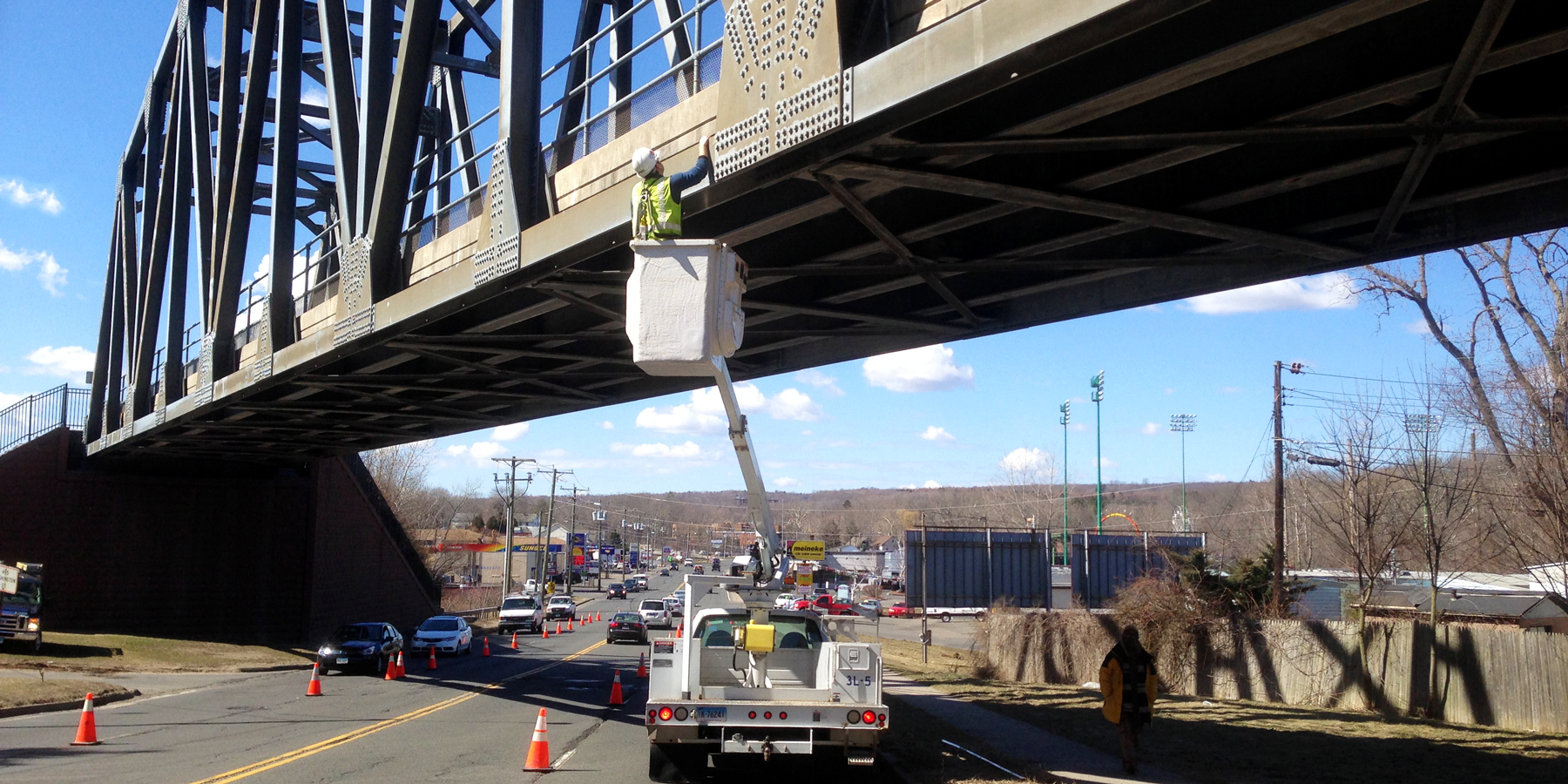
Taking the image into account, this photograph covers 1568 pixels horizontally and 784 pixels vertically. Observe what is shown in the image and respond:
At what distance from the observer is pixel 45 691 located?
67.9 feet

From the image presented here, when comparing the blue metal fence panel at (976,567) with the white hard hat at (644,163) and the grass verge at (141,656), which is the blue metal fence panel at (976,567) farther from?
the white hard hat at (644,163)

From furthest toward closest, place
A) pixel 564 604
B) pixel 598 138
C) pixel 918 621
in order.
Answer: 1. pixel 918 621
2. pixel 564 604
3. pixel 598 138

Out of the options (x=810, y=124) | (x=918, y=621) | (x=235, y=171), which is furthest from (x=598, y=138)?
(x=918, y=621)

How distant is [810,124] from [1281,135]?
321 centimetres

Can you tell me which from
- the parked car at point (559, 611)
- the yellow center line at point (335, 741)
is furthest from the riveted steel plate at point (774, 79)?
the parked car at point (559, 611)

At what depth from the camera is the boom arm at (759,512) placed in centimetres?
1246

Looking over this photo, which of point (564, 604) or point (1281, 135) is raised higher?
point (1281, 135)

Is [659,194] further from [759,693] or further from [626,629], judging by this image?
[626,629]

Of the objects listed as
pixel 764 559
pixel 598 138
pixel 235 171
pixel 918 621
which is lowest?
pixel 918 621

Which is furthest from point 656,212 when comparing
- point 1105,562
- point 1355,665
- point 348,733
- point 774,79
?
point 1105,562

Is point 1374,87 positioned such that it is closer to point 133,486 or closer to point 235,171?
point 235,171

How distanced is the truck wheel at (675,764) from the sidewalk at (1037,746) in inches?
146

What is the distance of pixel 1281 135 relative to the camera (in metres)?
7.60

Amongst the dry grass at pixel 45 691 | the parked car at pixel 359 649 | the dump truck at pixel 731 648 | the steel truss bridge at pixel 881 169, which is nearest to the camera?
the steel truss bridge at pixel 881 169
